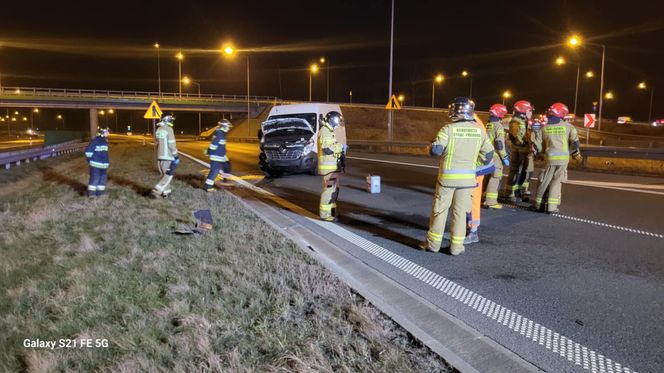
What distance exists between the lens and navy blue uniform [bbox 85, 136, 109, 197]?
34.0ft

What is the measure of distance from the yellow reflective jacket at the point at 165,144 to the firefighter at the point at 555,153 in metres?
7.35

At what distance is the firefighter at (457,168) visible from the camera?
5.73 meters

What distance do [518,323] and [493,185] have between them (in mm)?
5470

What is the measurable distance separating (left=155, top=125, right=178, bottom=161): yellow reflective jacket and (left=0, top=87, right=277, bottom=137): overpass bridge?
49.4 meters

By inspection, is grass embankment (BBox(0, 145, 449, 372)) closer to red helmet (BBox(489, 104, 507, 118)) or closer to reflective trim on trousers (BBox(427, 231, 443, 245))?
reflective trim on trousers (BBox(427, 231, 443, 245))

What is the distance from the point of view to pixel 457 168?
226 inches

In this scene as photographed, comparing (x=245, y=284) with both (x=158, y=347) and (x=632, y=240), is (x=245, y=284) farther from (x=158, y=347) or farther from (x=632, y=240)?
(x=632, y=240)

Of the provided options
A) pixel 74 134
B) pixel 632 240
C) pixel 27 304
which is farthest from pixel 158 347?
pixel 74 134

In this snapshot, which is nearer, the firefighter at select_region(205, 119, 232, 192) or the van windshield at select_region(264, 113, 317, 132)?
the firefighter at select_region(205, 119, 232, 192)

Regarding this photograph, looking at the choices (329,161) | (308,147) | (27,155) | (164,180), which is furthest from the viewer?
(27,155)

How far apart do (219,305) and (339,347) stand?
1.26 m

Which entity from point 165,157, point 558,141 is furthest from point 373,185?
point 165,157

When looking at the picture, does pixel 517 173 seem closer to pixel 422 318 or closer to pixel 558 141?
pixel 558 141

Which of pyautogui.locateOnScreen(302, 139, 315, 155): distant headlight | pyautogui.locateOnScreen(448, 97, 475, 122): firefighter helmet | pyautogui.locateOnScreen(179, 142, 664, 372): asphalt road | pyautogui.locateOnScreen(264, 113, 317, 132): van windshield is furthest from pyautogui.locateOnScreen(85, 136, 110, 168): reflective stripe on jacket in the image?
pyautogui.locateOnScreen(448, 97, 475, 122): firefighter helmet
